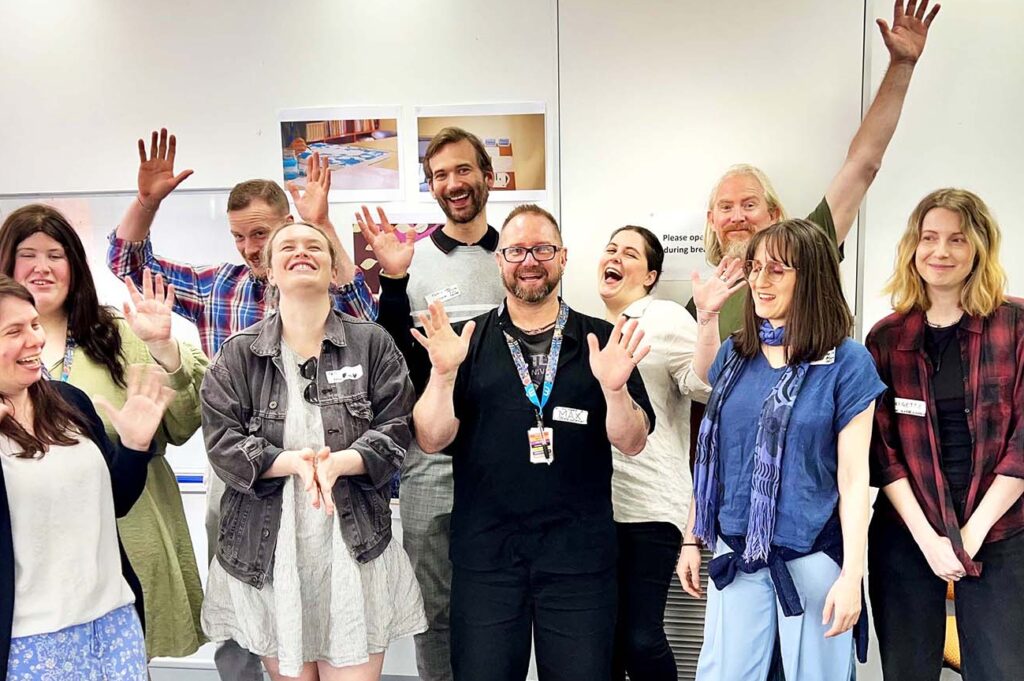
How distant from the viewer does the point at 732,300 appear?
2.86 meters

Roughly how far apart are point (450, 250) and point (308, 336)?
2.60 feet

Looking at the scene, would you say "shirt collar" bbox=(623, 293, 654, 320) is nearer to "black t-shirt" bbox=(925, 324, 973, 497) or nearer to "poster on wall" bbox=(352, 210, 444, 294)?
"black t-shirt" bbox=(925, 324, 973, 497)

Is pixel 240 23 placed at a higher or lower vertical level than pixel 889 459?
higher

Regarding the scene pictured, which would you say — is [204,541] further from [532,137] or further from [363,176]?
[532,137]

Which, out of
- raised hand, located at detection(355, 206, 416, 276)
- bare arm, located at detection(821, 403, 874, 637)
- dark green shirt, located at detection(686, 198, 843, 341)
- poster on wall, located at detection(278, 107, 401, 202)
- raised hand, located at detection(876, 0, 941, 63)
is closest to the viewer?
bare arm, located at detection(821, 403, 874, 637)

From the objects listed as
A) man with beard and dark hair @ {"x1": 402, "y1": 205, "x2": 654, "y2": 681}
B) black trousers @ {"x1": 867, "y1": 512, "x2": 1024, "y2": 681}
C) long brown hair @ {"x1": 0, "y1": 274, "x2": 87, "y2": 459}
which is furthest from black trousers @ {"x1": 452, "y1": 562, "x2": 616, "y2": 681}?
long brown hair @ {"x1": 0, "y1": 274, "x2": 87, "y2": 459}

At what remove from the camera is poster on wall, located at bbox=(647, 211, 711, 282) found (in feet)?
10.9

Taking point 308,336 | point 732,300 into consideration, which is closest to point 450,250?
point 308,336

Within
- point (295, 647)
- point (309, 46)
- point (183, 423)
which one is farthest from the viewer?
point (309, 46)

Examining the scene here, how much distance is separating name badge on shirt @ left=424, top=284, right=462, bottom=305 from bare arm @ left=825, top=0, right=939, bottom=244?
1.62 meters

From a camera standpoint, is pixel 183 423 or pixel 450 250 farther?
pixel 450 250

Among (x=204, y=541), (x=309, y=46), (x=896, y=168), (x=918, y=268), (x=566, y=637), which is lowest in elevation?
(x=204, y=541)

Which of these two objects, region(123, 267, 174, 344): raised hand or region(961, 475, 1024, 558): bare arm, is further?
region(123, 267, 174, 344): raised hand

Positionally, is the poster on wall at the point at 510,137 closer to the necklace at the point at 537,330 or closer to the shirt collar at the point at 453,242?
the shirt collar at the point at 453,242
